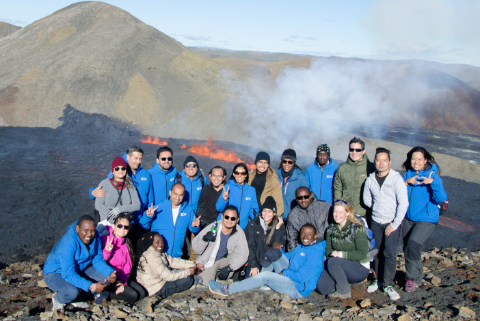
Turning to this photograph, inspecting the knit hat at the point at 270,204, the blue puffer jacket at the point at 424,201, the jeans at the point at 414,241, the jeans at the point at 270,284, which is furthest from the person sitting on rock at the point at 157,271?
the blue puffer jacket at the point at 424,201

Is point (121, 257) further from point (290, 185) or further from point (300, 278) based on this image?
point (290, 185)

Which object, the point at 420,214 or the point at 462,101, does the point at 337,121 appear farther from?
the point at 420,214

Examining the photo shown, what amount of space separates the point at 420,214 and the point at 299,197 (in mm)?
1651

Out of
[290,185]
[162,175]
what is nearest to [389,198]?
[290,185]

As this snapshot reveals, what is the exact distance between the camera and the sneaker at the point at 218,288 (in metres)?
4.87

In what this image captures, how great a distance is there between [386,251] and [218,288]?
237 cm

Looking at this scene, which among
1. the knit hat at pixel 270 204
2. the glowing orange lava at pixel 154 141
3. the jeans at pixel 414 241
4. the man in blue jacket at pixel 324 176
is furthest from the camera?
the glowing orange lava at pixel 154 141

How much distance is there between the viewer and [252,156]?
50.9 ft

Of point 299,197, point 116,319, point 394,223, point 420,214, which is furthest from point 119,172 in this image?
point 420,214

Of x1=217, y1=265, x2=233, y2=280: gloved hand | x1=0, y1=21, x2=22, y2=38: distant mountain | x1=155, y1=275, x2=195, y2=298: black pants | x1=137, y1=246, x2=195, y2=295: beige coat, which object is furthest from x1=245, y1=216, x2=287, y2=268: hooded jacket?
x1=0, y1=21, x2=22, y2=38: distant mountain

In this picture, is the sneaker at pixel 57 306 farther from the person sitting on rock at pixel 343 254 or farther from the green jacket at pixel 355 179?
the green jacket at pixel 355 179

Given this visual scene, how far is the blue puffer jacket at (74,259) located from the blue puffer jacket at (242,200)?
6.02 feet

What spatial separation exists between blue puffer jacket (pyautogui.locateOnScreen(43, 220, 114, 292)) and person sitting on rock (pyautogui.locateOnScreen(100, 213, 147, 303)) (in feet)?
0.50

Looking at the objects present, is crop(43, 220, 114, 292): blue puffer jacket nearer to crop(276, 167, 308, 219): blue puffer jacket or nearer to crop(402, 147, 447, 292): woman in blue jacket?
crop(276, 167, 308, 219): blue puffer jacket
